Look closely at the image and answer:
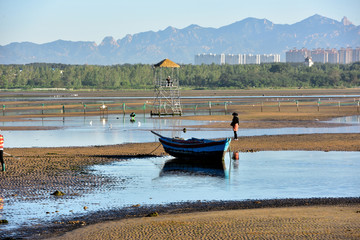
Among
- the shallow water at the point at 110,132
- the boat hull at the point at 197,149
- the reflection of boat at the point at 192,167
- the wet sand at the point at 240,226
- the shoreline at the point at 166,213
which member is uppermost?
the boat hull at the point at 197,149

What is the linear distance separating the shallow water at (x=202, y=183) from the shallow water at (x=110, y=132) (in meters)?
10.2

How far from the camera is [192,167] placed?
30.2 metres

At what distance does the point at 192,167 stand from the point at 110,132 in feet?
64.4

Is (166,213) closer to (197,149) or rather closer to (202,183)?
(202,183)

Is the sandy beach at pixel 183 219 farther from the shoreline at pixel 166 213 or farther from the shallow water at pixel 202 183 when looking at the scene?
the shallow water at pixel 202 183

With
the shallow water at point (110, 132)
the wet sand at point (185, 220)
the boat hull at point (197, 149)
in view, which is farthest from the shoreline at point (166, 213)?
the shallow water at point (110, 132)

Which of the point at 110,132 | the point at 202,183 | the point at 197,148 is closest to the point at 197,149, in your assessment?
the point at 197,148

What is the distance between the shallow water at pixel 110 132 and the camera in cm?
4188

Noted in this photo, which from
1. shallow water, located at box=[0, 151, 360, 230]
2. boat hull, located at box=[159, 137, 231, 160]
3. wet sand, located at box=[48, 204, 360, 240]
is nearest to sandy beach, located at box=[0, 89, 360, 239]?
wet sand, located at box=[48, 204, 360, 240]

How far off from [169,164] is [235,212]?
1251cm

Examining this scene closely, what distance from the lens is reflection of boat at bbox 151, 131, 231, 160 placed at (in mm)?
30855

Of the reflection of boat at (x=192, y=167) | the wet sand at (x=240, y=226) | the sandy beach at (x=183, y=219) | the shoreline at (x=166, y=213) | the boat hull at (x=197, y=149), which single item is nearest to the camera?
the wet sand at (x=240, y=226)

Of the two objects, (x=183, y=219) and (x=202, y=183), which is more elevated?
(x=183, y=219)

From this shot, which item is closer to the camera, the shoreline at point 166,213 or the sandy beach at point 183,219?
the sandy beach at point 183,219
